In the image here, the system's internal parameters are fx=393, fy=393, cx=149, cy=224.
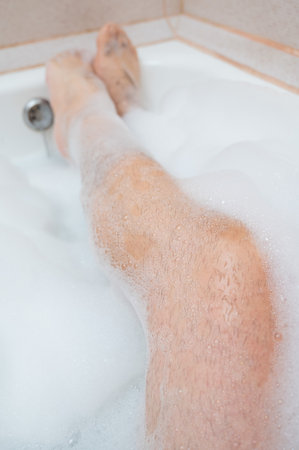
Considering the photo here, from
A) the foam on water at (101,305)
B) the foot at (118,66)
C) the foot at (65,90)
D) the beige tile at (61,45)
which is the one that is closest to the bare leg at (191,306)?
the foam on water at (101,305)

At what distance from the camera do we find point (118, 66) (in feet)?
3.92

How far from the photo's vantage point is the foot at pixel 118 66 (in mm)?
1188

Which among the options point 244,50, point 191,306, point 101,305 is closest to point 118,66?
point 244,50

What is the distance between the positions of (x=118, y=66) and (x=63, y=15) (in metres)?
0.22

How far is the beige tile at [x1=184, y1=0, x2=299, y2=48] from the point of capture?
0.91m

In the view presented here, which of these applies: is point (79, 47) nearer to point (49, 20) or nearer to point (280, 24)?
point (49, 20)

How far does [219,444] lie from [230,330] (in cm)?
12

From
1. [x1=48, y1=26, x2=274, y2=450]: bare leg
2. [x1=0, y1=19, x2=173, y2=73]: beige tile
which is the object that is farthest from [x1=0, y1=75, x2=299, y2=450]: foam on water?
[x1=0, y1=19, x2=173, y2=73]: beige tile

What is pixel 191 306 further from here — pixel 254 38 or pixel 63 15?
pixel 63 15

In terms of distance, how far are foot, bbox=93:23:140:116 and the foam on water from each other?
349 millimetres

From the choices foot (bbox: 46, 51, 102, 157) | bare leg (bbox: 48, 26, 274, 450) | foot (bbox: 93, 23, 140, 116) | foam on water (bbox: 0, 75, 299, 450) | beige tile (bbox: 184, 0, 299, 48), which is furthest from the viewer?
foot (bbox: 93, 23, 140, 116)

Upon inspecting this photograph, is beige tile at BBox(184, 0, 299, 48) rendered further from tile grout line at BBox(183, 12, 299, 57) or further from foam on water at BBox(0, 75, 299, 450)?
foam on water at BBox(0, 75, 299, 450)

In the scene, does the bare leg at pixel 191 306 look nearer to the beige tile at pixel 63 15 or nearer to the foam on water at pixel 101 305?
the foam on water at pixel 101 305

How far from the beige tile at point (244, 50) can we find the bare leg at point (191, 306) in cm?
48
